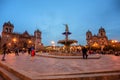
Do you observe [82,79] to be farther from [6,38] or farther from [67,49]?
[6,38]

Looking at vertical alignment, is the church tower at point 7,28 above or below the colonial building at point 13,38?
above

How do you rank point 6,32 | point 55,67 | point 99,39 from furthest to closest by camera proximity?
point 99,39, point 6,32, point 55,67

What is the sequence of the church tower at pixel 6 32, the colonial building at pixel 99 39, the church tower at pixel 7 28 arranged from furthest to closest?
the colonial building at pixel 99 39
the church tower at pixel 7 28
the church tower at pixel 6 32

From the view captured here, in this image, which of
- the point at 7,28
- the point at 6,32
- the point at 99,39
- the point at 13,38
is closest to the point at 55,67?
the point at 6,32

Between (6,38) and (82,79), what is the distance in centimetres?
6879

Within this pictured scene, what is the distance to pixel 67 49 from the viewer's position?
25828 mm

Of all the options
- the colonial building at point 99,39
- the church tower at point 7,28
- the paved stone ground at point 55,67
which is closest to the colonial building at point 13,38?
the church tower at point 7,28

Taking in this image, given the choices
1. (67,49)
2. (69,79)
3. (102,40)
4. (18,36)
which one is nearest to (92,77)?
(69,79)

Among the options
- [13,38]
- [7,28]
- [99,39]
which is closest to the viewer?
[7,28]

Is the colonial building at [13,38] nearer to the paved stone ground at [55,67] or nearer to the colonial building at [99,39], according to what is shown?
the colonial building at [99,39]

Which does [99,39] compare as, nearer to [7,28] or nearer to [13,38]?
[13,38]

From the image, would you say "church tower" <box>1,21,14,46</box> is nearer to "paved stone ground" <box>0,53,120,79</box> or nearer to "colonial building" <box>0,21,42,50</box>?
"colonial building" <box>0,21,42,50</box>

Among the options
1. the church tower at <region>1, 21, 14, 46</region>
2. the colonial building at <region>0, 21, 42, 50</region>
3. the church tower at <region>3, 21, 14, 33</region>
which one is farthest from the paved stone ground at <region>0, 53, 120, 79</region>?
the church tower at <region>3, 21, 14, 33</region>

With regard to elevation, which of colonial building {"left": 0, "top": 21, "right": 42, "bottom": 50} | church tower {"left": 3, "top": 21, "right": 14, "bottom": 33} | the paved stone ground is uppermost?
church tower {"left": 3, "top": 21, "right": 14, "bottom": 33}
